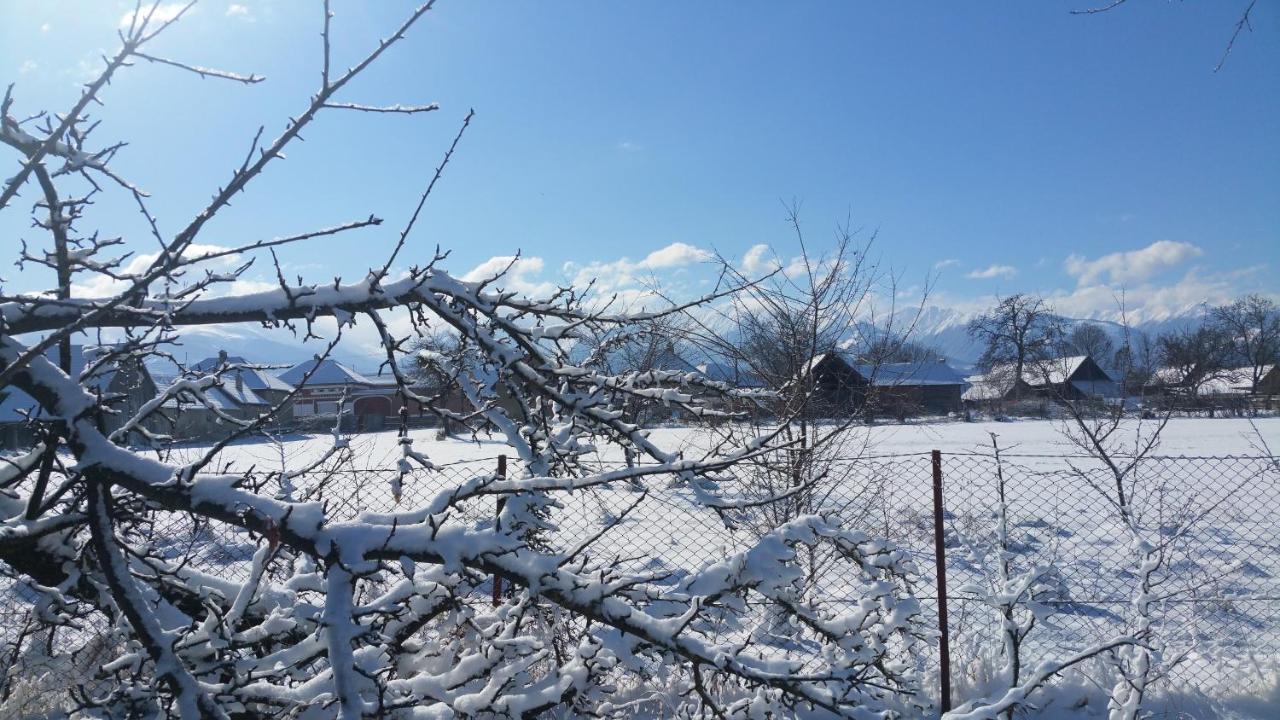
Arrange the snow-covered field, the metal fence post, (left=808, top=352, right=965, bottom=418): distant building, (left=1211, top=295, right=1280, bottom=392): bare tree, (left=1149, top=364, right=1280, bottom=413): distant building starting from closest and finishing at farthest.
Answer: the metal fence post < the snow-covered field < (left=808, top=352, right=965, bottom=418): distant building < (left=1149, top=364, right=1280, bottom=413): distant building < (left=1211, top=295, right=1280, bottom=392): bare tree

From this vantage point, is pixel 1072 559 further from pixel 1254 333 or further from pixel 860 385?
pixel 1254 333

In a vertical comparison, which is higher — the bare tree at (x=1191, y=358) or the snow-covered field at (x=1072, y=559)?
the bare tree at (x=1191, y=358)

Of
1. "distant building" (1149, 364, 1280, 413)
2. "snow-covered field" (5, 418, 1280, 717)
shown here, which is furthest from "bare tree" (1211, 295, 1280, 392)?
"snow-covered field" (5, 418, 1280, 717)

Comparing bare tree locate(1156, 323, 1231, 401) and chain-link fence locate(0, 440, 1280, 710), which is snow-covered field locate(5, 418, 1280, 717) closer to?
chain-link fence locate(0, 440, 1280, 710)

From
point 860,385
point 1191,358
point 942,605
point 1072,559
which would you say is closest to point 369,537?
point 942,605

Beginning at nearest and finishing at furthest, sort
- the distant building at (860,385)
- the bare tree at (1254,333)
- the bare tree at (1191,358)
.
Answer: the distant building at (860,385) < the bare tree at (1191,358) < the bare tree at (1254,333)

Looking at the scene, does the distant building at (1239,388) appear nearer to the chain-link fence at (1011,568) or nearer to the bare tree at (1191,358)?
the bare tree at (1191,358)

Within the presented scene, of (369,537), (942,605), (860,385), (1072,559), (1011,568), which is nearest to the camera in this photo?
(369,537)

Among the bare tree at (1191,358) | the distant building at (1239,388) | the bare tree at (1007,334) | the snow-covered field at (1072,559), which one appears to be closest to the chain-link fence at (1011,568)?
the snow-covered field at (1072,559)

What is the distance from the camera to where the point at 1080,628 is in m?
5.86

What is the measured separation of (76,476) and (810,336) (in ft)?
15.9

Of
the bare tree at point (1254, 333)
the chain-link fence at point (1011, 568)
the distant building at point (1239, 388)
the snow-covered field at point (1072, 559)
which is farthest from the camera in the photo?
the bare tree at point (1254, 333)

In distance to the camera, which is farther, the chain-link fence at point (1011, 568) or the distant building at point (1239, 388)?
the distant building at point (1239, 388)

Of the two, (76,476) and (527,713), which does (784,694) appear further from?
(76,476)
